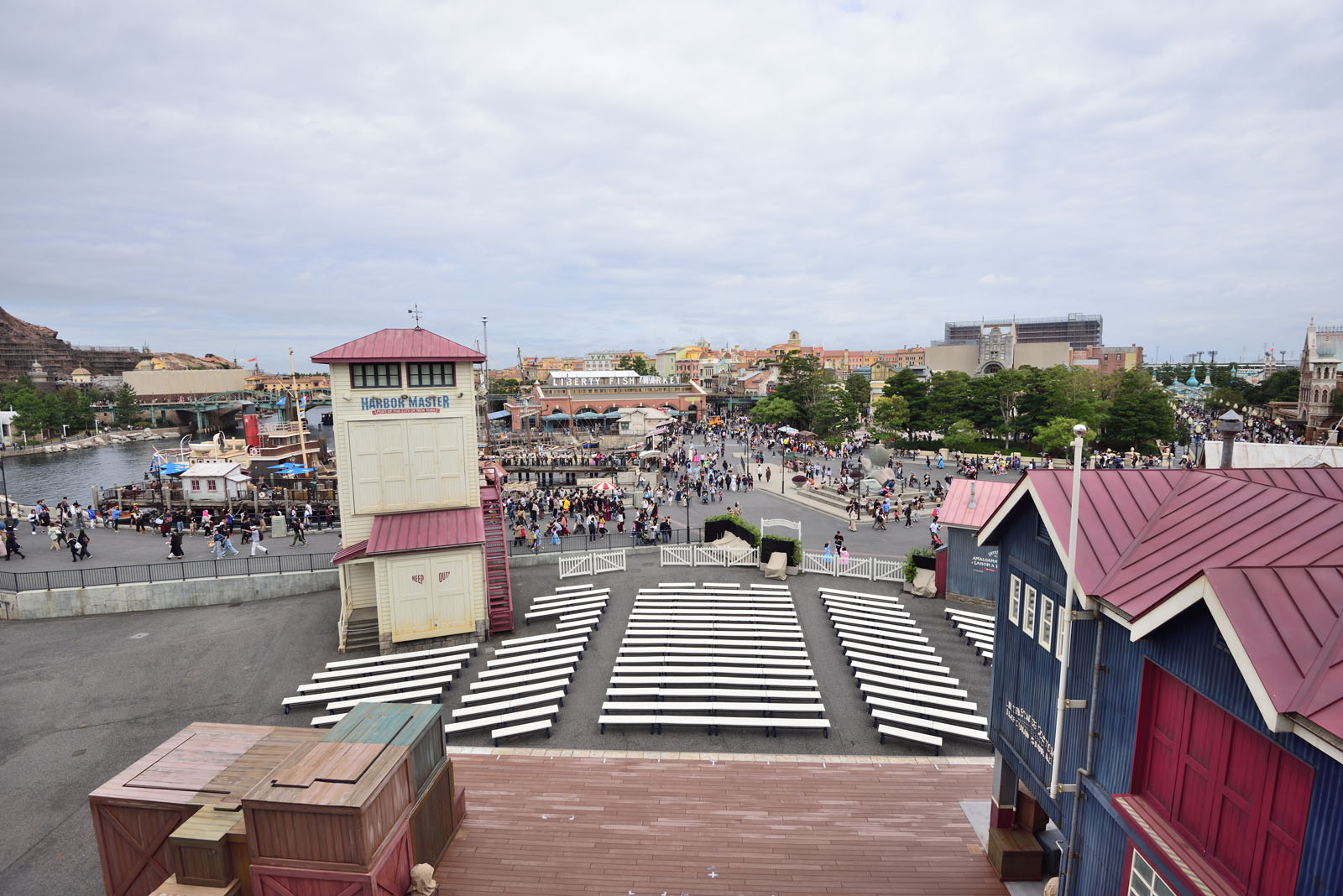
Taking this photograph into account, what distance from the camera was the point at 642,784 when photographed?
10.4 m

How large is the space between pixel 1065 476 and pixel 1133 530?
40.2 inches

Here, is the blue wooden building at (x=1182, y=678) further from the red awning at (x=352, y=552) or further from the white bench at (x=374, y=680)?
the red awning at (x=352, y=552)

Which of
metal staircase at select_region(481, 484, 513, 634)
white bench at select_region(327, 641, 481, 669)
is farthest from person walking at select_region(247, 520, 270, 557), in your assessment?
white bench at select_region(327, 641, 481, 669)

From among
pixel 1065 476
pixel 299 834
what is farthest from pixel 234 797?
pixel 1065 476

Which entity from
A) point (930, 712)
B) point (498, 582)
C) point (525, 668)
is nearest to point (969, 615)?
point (930, 712)

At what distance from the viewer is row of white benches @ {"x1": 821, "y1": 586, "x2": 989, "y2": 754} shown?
39.0ft

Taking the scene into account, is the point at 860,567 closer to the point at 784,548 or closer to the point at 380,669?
the point at 784,548

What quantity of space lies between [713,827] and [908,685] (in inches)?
237

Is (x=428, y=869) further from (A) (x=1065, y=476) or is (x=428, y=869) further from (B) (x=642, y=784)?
(A) (x=1065, y=476)

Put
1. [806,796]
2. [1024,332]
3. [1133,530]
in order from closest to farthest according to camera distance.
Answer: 1. [1133,530]
2. [806,796]
3. [1024,332]

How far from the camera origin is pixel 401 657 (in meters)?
15.9

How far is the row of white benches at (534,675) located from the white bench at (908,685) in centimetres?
647

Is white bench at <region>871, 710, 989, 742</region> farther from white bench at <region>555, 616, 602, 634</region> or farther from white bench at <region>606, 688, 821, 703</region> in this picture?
white bench at <region>555, 616, 602, 634</region>

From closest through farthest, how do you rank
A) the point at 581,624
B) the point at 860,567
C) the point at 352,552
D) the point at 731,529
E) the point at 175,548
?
the point at 352,552 → the point at 581,624 → the point at 860,567 → the point at 175,548 → the point at 731,529
